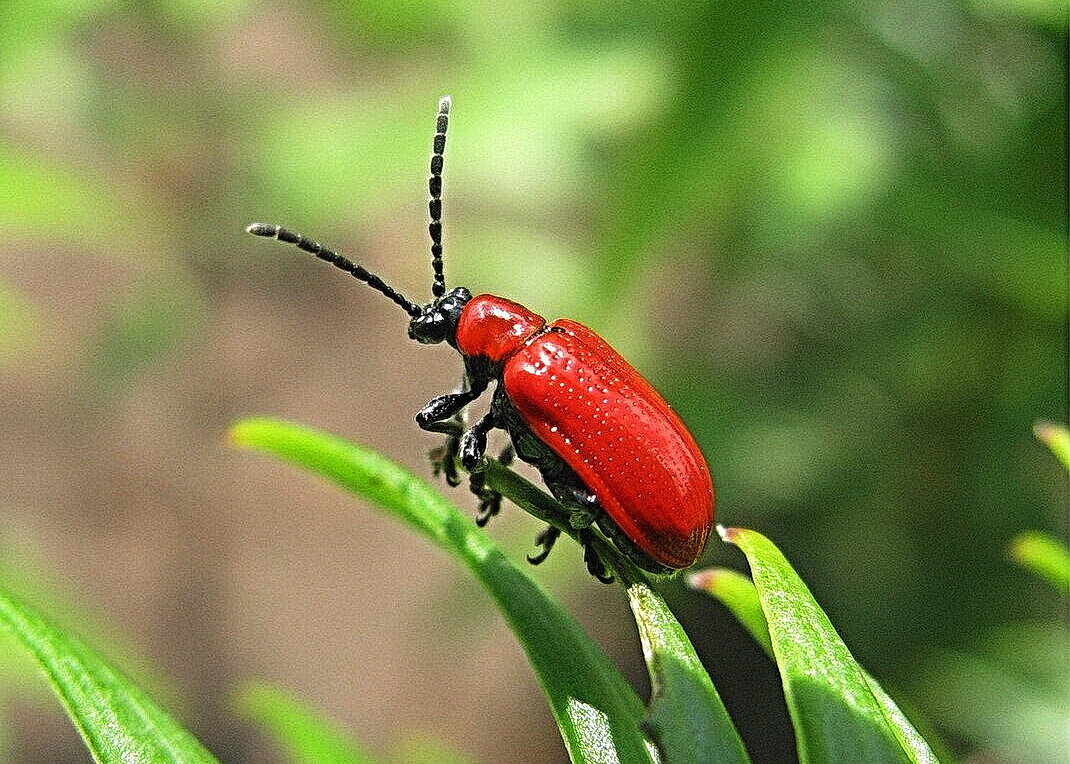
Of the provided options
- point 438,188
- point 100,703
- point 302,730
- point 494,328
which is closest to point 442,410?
point 494,328

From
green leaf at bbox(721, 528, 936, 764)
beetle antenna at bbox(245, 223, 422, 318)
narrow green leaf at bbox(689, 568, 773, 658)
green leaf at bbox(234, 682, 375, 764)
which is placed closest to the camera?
green leaf at bbox(721, 528, 936, 764)

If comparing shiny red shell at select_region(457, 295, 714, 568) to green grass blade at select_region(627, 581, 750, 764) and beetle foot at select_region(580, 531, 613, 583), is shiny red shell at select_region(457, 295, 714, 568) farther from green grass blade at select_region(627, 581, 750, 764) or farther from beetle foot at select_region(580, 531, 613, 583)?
green grass blade at select_region(627, 581, 750, 764)

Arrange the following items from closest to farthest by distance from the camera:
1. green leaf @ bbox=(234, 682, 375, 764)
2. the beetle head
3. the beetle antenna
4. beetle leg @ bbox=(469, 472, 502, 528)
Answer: beetle leg @ bbox=(469, 472, 502, 528), green leaf @ bbox=(234, 682, 375, 764), the beetle antenna, the beetle head

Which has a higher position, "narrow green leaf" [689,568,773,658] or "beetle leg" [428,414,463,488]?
"beetle leg" [428,414,463,488]

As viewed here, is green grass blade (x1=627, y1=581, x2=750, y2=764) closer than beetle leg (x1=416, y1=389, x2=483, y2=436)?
Yes

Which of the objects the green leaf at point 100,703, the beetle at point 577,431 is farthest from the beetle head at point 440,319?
the green leaf at point 100,703

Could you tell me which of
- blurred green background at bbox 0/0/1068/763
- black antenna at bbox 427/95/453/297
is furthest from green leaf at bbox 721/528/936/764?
blurred green background at bbox 0/0/1068/763

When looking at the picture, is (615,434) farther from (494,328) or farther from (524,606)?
(524,606)
